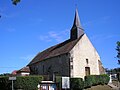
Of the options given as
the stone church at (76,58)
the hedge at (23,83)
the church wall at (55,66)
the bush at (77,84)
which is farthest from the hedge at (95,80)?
the hedge at (23,83)

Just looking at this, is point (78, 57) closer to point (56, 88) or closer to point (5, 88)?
point (56, 88)

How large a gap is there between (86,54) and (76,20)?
28.5 ft

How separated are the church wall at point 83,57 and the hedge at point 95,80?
5106 mm

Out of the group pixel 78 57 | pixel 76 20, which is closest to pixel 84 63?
pixel 78 57

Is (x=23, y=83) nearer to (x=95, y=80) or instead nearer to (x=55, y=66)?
(x=95, y=80)

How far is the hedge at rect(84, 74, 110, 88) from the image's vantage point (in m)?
41.5

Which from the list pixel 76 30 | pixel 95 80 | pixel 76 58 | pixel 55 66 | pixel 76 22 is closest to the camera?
pixel 95 80

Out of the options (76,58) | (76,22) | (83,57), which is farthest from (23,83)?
(76,22)

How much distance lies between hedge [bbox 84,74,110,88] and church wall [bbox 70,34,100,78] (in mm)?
5106

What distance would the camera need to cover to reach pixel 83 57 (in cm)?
4966

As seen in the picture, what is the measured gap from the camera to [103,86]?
42969mm

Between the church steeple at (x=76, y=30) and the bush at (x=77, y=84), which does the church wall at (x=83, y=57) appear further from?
the bush at (x=77, y=84)

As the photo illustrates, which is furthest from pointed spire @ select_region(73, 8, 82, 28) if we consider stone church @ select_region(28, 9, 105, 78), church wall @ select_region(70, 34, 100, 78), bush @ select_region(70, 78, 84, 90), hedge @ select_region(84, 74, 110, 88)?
bush @ select_region(70, 78, 84, 90)

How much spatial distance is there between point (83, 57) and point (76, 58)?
6.64 ft
